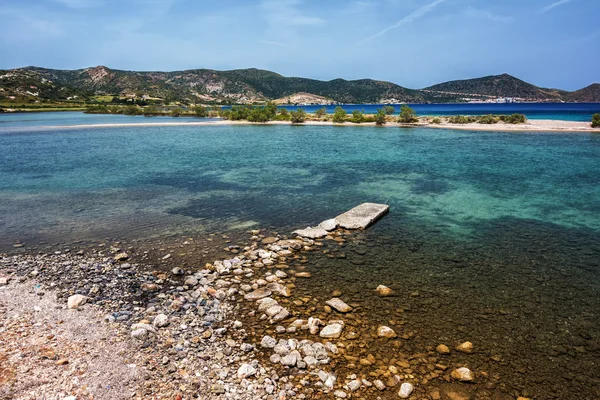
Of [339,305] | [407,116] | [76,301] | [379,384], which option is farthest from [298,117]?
[379,384]

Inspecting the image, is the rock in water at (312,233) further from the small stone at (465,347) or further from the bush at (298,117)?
the bush at (298,117)

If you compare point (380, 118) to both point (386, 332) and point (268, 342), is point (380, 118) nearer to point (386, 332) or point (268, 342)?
point (386, 332)

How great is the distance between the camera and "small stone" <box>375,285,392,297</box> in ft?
33.1

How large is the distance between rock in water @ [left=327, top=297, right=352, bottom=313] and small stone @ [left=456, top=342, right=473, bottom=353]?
274cm

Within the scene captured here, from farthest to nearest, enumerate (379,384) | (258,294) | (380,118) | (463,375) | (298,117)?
(298,117)
(380,118)
(258,294)
(463,375)
(379,384)

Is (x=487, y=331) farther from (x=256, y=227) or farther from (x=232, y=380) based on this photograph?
(x=256, y=227)

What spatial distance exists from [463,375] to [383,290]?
347 cm

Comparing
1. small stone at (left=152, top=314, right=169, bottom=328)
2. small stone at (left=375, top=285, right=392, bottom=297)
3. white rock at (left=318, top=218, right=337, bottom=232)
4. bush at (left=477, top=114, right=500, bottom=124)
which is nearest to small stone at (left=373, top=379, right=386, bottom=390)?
small stone at (left=375, top=285, right=392, bottom=297)

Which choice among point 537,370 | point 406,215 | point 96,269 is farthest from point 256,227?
point 537,370

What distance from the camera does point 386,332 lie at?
27.3 feet

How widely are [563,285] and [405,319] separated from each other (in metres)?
5.67

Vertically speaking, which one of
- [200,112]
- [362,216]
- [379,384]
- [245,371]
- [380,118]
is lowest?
[379,384]

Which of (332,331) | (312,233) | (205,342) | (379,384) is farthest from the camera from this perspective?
(312,233)

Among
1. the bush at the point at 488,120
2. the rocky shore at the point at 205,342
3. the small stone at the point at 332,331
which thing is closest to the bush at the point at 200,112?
the bush at the point at 488,120
